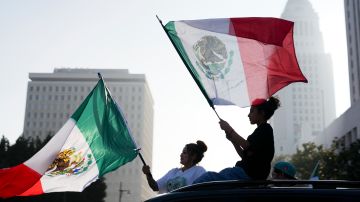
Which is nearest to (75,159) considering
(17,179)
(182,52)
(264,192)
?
(17,179)

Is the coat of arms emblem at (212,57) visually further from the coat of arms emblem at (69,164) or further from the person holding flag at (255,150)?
the coat of arms emblem at (69,164)

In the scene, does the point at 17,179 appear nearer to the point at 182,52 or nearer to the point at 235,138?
the point at 182,52

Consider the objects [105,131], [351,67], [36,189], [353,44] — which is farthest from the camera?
[351,67]

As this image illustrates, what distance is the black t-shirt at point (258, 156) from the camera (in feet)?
16.3

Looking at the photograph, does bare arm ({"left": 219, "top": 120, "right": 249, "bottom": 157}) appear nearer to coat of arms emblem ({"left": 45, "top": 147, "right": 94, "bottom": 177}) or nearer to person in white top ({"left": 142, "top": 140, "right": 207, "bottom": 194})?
person in white top ({"left": 142, "top": 140, "right": 207, "bottom": 194})

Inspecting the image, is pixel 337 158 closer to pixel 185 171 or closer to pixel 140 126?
pixel 185 171

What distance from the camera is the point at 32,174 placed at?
769 centimetres

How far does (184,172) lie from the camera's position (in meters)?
6.63

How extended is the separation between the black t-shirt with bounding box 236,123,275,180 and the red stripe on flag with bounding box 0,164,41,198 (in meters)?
3.67

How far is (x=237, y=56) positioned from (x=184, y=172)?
156cm

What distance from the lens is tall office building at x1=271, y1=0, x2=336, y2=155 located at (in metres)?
154

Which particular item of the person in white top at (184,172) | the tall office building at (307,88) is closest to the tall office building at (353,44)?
→ the person in white top at (184,172)

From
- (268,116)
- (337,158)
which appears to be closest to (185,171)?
(268,116)

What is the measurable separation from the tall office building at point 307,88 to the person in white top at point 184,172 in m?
146
